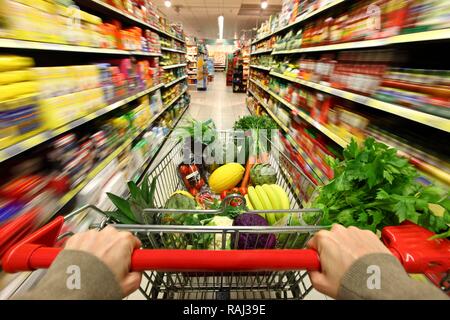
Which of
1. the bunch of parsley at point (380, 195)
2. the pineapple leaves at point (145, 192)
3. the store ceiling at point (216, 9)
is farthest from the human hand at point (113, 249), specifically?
the store ceiling at point (216, 9)

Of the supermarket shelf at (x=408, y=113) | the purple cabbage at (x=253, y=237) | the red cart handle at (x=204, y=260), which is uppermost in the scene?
the supermarket shelf at (x=408, y=113)

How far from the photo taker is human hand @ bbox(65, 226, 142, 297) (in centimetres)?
48

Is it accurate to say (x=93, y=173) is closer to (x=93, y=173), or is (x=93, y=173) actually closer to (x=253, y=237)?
(x=93, y=173)

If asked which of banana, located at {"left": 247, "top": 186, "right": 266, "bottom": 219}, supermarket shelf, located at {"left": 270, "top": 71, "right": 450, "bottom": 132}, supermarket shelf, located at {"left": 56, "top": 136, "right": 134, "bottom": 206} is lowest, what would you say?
supermarket shelf, located at {"left": 56, "top": 136, "right": 134, "bottom": 206}

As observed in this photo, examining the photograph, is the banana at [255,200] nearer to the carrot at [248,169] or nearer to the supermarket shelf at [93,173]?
the carrot at [248,169]

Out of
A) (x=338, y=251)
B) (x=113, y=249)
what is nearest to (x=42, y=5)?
(x=113, y=249)

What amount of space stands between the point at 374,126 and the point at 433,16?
657mm

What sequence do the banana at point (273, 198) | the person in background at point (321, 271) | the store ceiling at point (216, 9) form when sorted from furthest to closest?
the store ceiling at point (216, 9) → the banana at point (273, 198) → the person in background at point (321, 271)

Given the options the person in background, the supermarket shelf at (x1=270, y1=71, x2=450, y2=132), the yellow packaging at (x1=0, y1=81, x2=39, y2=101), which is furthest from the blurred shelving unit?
the yellow packaging at (x1=0, y1=81, x2=39, y2=101)

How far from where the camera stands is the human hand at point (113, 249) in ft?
1.59

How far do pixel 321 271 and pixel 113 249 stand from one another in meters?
0.47

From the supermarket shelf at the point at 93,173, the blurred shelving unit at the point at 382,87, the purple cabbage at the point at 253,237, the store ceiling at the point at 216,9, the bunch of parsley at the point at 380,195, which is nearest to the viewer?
the bunch of parsley at the point at 380,195

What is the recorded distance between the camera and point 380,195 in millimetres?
677

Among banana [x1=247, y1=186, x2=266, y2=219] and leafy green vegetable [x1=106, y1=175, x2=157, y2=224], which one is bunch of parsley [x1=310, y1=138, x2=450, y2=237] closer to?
banana [x1=247, y1=186, x2=266, y2=219]
